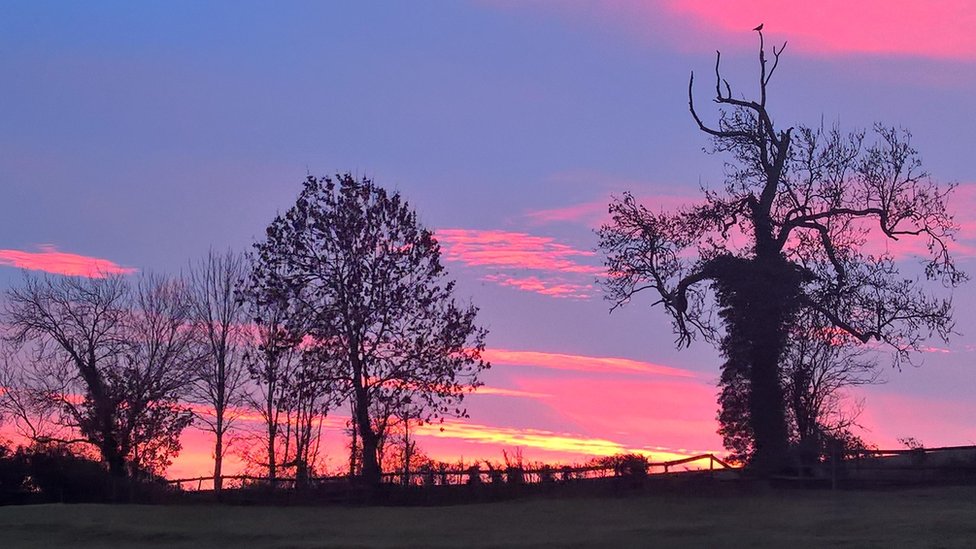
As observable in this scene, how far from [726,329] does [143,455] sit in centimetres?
2573

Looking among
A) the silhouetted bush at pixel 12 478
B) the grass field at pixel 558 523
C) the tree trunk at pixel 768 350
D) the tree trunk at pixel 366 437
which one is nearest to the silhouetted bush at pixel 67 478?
the silhouetted bush at pixel 12 478

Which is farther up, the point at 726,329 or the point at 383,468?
the point at 726,329

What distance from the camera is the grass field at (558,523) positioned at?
21.5 meters

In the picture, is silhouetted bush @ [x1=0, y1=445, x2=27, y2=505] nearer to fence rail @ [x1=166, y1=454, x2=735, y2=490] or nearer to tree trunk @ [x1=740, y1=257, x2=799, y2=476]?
fence rail @ [x1=166, y1=454, x2=735, y2=490]

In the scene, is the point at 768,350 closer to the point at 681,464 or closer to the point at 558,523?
the point at 681,464

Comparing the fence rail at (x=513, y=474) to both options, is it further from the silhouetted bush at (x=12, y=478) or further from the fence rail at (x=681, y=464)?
the silhouetted bush at (x=12, y=478)

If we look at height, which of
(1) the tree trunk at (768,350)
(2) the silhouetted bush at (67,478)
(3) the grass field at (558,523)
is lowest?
(3) the grass field at (558,523)

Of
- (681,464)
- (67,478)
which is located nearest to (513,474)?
(681,464)

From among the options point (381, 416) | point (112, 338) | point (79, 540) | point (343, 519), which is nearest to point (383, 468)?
point (381, 416)

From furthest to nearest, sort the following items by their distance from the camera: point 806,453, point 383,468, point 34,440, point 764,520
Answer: point 34,440, point 383,468, point 806,453, point 764,520

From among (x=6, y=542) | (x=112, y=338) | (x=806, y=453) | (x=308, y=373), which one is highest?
(x=112, y=338)

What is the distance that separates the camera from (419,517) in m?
27.7

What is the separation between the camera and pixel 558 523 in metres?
25.6

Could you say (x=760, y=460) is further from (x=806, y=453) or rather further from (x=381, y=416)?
(x=381, y=416)
